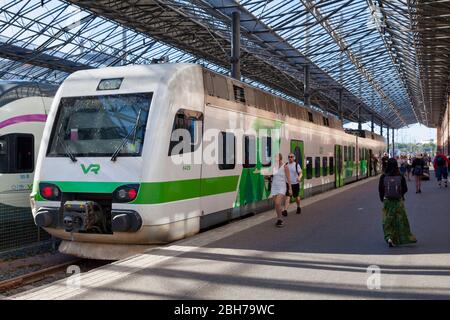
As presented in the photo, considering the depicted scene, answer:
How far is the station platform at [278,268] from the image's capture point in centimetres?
528

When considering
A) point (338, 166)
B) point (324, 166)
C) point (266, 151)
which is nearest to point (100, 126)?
point (266, 151)

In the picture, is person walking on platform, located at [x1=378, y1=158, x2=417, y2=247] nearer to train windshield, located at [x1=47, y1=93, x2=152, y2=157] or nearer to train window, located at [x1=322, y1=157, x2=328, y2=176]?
train windshield, located at [x1=47, y1=93, x2=152, y2=157]

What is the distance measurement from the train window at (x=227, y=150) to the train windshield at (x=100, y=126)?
215cm

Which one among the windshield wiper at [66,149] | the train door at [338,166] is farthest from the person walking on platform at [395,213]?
the train door at [338,166]

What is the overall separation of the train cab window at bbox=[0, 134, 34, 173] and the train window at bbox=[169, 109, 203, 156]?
12.9 feet

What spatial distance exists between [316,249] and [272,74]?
34400 mm

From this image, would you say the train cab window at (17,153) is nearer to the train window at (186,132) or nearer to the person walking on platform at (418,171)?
the train window at (186,132)

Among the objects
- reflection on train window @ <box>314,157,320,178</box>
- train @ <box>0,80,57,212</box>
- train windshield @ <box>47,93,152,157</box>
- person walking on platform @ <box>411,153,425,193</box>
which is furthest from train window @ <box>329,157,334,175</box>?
train windshield @ <box>47,93,152,157</box>

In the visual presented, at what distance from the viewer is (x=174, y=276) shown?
6000mm

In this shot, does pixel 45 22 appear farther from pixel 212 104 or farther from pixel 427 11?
pixel 212 104

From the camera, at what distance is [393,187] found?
7.89 metres

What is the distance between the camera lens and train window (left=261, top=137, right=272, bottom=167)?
11719 millimetres

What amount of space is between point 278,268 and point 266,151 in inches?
230
